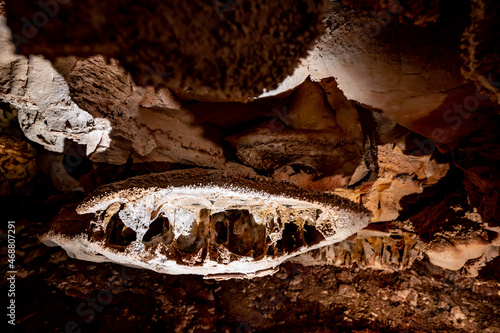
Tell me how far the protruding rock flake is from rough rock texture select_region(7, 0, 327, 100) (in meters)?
0.93

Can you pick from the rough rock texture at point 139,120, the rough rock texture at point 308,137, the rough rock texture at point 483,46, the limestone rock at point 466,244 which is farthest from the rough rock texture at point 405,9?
the limestone rock at point 466,244

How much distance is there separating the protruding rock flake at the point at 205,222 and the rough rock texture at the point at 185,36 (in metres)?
0.93

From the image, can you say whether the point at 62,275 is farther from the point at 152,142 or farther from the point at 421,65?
the point at 421,65

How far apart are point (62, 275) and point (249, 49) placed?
14.4 feet

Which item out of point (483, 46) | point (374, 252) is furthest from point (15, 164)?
point (374, 252)

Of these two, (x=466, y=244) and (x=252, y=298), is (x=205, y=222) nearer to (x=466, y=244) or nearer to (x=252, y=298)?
(x=252, y=298)

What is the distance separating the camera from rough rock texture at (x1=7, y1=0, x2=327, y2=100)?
0.77 metres

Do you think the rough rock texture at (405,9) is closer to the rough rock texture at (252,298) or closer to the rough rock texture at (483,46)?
the rough rock texture at (483,46)

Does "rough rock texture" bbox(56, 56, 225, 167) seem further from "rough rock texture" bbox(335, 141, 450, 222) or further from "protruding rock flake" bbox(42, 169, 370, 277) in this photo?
"rough rock texture" bbox(335, 141, 450, 222)

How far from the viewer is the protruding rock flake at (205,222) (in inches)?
73.8

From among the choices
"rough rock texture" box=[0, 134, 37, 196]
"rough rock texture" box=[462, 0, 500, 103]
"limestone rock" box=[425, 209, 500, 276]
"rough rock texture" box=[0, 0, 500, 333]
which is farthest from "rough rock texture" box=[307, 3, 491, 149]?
"rough rock texture" box=[0, 134, 37, 196]

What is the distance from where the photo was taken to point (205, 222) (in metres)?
2.31

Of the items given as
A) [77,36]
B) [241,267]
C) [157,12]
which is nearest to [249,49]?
[157,12]

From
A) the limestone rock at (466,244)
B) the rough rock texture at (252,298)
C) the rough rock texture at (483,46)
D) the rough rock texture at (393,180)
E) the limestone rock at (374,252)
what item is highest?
the rough rock texture at (483,46)
